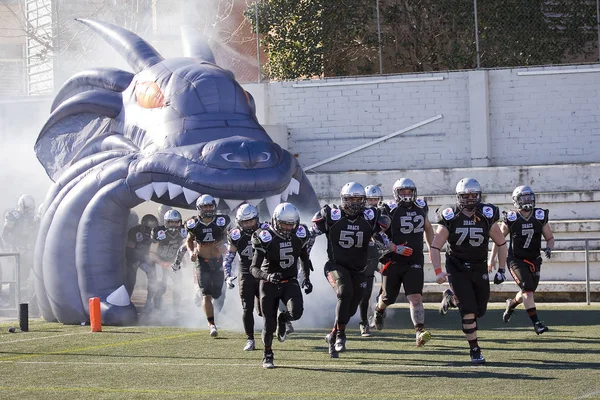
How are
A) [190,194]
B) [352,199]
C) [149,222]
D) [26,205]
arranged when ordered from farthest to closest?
[26,205], [149,222], [190,194], [352,199]

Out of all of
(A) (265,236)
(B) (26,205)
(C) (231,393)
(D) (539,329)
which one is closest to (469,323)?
(A) (265,236)

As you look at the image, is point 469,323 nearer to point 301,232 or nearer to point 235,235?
point 301,232

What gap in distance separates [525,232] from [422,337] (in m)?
2.20

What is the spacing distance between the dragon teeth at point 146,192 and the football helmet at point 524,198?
4.39 m

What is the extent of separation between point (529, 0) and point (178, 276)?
8.79 m

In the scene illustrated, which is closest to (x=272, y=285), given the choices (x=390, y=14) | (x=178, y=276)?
(x=178, y=276)

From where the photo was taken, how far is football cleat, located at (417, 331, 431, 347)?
10586 mm

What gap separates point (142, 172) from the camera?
13.4 meters

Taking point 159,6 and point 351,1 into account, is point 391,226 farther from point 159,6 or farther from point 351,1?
point 159,6

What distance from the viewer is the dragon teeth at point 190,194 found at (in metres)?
13.2

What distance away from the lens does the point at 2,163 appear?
21.1 m

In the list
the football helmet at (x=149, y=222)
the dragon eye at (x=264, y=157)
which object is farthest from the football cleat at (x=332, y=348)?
the football helmet at (x=149, y=222)

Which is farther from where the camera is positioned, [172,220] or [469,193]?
[172,220]

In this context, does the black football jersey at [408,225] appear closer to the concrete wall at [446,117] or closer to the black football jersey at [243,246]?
the black football jersey at [243,246]
